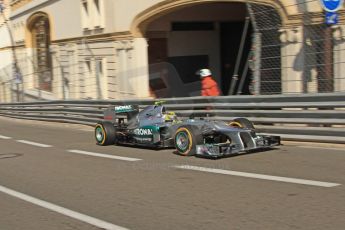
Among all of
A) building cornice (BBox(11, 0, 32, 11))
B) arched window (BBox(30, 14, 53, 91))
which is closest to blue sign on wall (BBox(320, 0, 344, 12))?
arched window (BBox(30, 14, 53, 91))

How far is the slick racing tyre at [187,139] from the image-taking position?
9.55m

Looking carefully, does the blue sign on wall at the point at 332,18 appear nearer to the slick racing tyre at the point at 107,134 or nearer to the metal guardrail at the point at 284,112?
the metal guardrail at the point at 284,112

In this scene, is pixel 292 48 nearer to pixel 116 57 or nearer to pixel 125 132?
pixel 125 132

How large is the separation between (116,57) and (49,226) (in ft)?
58.4

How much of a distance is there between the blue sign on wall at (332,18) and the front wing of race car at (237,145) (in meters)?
4.07

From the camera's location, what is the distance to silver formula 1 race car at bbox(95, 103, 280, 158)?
9.34 metres

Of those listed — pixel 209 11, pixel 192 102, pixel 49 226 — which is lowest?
pixel 49 226

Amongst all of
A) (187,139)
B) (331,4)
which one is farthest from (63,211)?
(331,4)

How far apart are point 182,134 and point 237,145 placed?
1.10 metres

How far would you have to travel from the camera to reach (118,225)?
551 cm

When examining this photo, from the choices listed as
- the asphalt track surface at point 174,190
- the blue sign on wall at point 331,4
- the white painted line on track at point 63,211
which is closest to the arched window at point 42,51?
the asphalt track surface at point 174,190

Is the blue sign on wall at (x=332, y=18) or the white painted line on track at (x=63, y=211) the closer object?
the white painted line on track at (x=63, y=211)

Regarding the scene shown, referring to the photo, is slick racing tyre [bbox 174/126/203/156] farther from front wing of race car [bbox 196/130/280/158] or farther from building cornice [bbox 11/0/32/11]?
building cornice [bbox 11/0/32/11]

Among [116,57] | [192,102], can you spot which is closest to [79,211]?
[192,102]
